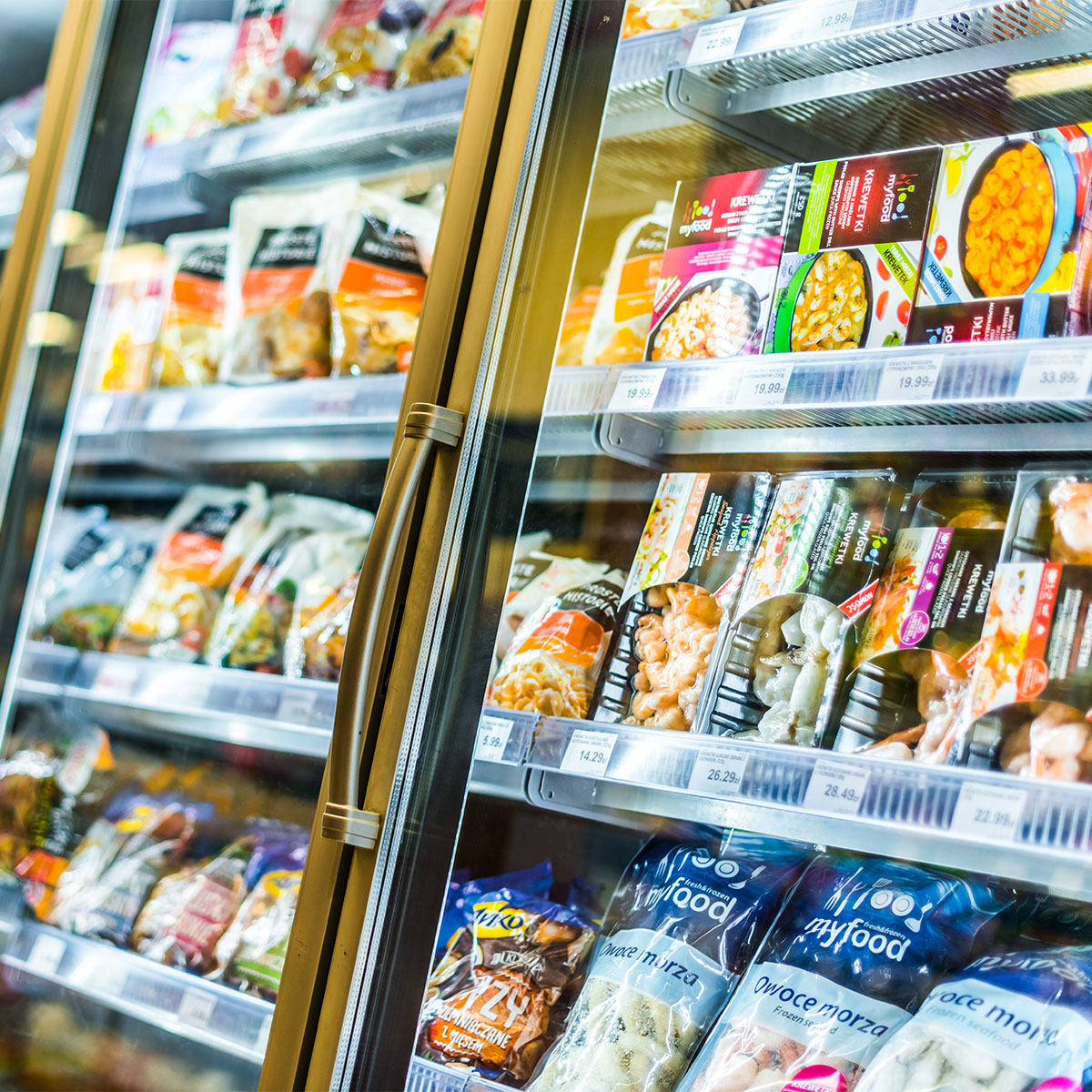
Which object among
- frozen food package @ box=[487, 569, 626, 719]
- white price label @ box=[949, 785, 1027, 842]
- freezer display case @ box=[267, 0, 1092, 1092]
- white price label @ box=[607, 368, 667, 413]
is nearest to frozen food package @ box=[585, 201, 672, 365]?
freezer display case @ box=[267, 0, 1092, 1092]

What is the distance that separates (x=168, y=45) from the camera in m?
2.16

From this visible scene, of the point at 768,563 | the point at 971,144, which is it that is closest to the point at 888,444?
the point at 768,563

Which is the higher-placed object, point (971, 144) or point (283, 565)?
point (971, 144)

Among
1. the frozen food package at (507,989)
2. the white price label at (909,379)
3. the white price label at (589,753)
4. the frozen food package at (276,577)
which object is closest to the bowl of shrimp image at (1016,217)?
the white price label at (909,379)

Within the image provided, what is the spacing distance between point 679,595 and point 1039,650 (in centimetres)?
40

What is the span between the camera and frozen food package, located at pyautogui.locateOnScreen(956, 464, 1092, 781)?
94 cm

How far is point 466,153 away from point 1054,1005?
3.25ft

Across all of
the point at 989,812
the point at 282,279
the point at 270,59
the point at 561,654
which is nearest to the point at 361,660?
the point at 561,654

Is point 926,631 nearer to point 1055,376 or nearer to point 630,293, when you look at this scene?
point 1055,376

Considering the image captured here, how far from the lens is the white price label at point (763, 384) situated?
3.65 feet

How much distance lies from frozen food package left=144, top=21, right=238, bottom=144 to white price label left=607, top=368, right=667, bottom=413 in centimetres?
115

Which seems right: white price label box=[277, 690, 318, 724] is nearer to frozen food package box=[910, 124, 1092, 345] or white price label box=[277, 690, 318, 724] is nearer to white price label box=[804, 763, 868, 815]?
white price label box=[804, 763, 868, 815]

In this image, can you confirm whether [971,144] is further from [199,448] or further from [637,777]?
[199,448]

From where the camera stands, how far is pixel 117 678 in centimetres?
170
